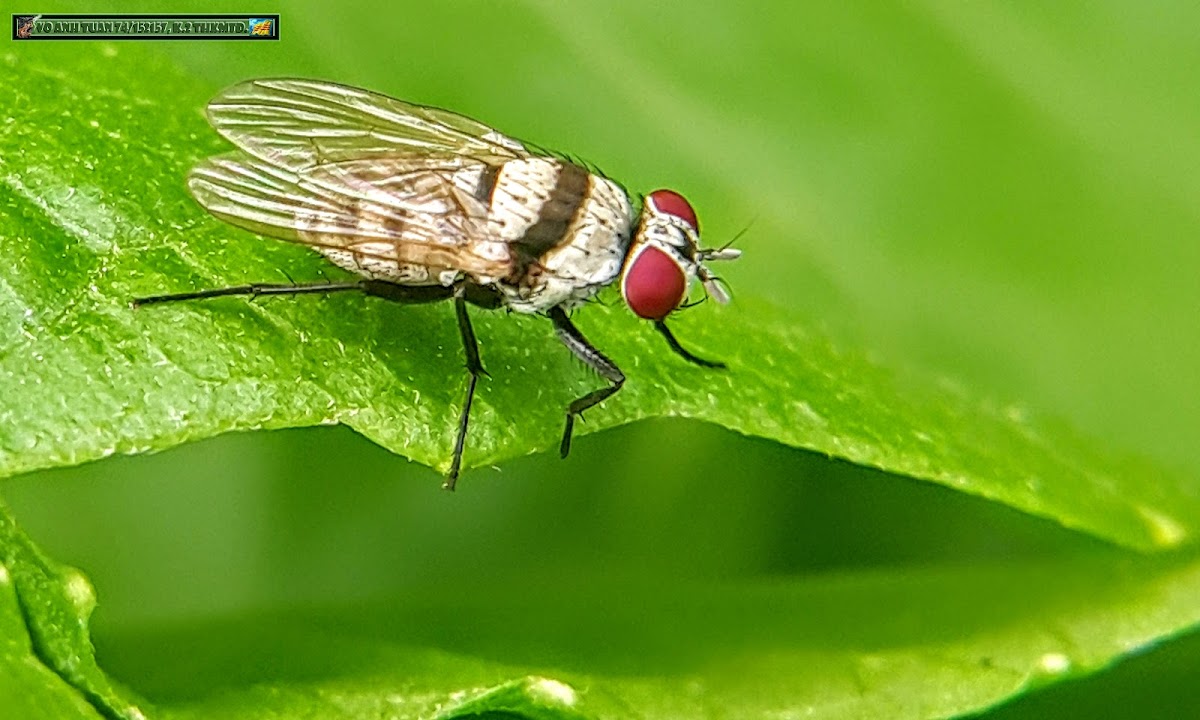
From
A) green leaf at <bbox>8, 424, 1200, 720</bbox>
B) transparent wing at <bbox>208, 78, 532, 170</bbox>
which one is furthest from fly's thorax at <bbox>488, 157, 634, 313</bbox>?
green leaf at <bbox>8, 424, 1200, 720</bbox>

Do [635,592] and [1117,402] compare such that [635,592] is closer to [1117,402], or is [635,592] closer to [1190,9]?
[1117,402]

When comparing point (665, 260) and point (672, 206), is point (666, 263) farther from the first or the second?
point (672, 206)

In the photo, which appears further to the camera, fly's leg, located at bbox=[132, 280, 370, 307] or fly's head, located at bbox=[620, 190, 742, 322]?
fly's head, located at bbox=[620, 190, 742, 322]

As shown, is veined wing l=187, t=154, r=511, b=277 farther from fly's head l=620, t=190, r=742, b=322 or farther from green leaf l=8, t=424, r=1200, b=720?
green leaf l=8, t=424, r=1200, b=720

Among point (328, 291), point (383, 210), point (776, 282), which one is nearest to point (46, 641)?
point (328, 291)

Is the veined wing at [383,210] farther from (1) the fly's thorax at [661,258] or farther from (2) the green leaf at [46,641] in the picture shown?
(2) the green leaf at [46,641]

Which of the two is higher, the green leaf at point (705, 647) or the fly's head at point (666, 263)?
the fly's head at point (666, 263)

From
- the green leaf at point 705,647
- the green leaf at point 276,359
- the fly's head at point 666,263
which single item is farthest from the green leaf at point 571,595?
the fly's head at point 666,263
